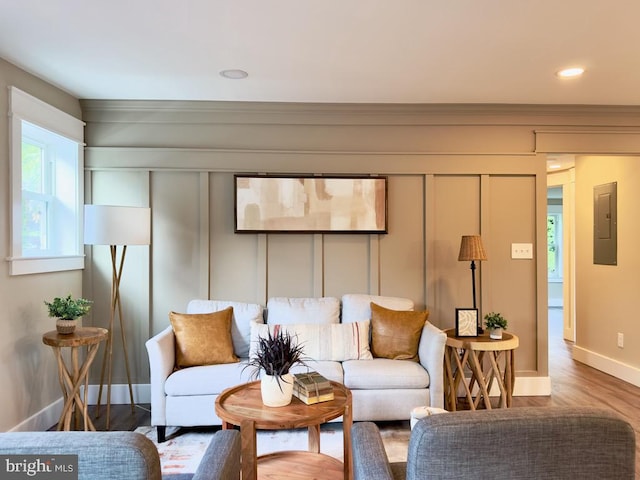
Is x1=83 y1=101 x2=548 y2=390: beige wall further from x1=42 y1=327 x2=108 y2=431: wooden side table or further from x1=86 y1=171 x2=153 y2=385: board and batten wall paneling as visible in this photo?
x1=42 y1=327 x2=108 y2=431: wooden side table

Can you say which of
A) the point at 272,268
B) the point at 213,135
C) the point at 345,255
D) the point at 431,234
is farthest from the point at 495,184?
the point at 213,135

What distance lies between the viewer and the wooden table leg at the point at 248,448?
1992 mm

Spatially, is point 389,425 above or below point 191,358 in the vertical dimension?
below

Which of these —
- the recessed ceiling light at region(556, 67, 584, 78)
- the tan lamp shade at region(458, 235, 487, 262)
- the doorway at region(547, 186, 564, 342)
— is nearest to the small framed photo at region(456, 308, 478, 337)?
the tan lamp shade at region(458, 235, 487, 262)

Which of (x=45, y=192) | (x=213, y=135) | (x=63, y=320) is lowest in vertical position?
(x=63, y=320)

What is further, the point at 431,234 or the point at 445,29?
the point at 431,234

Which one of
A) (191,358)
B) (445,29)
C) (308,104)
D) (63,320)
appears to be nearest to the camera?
(445,29)

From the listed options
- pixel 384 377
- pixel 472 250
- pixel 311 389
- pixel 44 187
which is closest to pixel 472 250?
pixel 472 250

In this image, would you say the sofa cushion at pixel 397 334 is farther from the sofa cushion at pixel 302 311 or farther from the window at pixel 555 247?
the window at pixel 555 247

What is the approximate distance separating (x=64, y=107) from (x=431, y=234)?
10.2 feet

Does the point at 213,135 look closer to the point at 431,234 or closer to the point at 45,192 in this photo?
the point at 45,192

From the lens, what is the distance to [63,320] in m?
2.83

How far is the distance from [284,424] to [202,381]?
106 centimetres

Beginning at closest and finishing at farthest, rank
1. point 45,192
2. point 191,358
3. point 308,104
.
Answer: point 191,358 < point 45,192 < point 308,104
